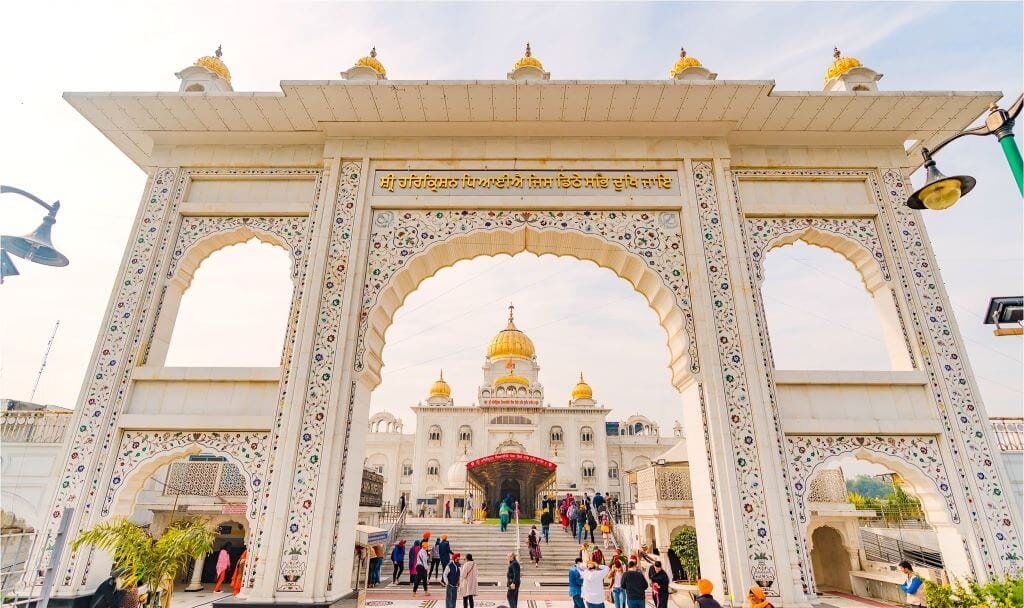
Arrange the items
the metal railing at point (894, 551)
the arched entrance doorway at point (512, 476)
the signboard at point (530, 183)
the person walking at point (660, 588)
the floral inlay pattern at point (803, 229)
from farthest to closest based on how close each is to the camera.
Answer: the arched entrance doorway at point (512, 476)
the metal railing at point (894, 551)
the signboard at point (530, 183)
the floral inlay pattern at point (803, 229)
the person walking at point (660, 588)

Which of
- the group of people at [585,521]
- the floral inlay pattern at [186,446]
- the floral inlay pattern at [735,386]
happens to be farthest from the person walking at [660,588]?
the group of people at [585,521]

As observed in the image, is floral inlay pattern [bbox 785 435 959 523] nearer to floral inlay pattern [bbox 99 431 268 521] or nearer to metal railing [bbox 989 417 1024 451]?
metal railing [bbox 989 417 1024 451]

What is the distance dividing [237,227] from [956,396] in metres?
8.06

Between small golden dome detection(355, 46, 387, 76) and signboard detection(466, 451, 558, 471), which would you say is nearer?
small golden dome detection(355, 46, 387, 76)

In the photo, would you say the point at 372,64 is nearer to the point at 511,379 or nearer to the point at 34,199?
the point at 34,199

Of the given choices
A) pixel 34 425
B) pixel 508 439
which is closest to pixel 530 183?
pixel 34 425

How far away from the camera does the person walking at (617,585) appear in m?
6.22

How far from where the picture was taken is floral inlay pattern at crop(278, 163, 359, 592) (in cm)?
495

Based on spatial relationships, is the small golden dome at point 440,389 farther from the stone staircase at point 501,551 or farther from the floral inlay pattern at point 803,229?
the floral inlay pattern at point 803,229

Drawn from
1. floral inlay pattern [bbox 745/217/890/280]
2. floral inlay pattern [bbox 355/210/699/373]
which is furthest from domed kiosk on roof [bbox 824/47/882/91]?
floral inlay pattern [bbox 355/210/699/373]

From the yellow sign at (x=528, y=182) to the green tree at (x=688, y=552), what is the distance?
5674 millimetres

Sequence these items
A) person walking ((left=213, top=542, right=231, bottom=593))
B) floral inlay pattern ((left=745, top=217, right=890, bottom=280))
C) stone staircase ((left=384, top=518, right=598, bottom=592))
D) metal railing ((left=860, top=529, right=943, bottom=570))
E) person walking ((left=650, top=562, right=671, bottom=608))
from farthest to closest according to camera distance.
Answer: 1. metal railing ((left=860, top=529, right=943, bottom=570))
2. stone staircase ((left=384, top=518, right=598, bottom=592))
3. person walking ((left=213, top=542, right=231, bottom=593))
4. floral inlay pattern ((left=745, top=217, right=890, bottom=280))
5. person walking ((left=650, top=562, right=671, bottom=608))

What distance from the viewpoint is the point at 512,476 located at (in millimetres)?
19406

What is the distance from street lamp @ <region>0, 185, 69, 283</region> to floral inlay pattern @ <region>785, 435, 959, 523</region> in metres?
7.09
